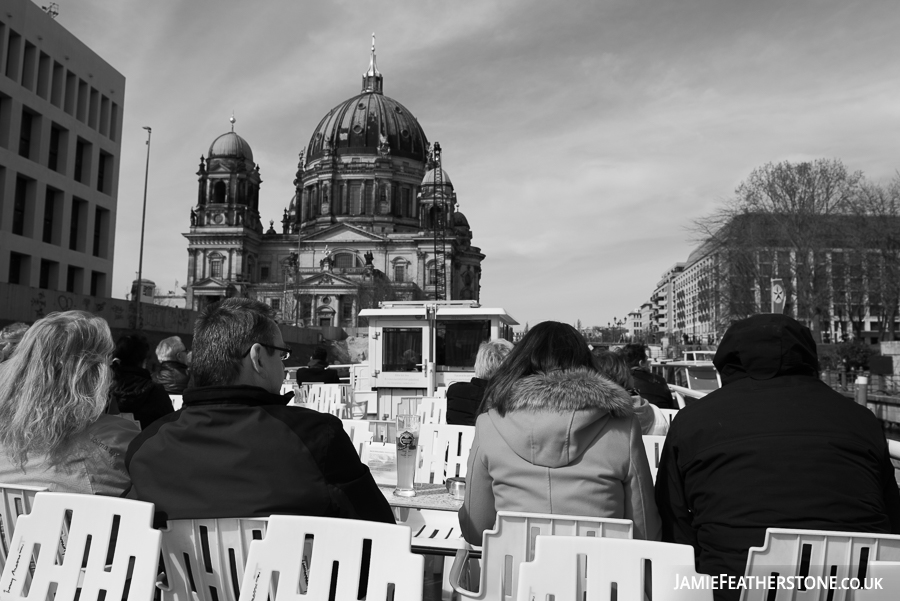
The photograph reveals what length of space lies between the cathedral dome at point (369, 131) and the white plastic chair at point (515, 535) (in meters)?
88.3

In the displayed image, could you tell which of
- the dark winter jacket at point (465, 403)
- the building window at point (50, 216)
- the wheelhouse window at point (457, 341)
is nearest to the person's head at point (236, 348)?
the dark winter jacket at point (465, 403)

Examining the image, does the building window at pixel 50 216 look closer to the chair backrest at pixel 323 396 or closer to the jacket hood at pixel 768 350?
the chair backrest at pixel 323 396

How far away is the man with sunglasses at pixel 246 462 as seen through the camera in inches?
95.5

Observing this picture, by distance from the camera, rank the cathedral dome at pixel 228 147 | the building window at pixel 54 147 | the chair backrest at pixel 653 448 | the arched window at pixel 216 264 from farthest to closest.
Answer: the arched window at pixel 216 264 < the cathedral dome at pixel 228 147 < the building window at pixel 54 147 < the chair backrest at pixel 653 448

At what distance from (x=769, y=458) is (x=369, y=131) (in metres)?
91.2

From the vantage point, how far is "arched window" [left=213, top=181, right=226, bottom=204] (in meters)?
78.7

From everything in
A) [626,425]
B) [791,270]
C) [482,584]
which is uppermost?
[791,270]

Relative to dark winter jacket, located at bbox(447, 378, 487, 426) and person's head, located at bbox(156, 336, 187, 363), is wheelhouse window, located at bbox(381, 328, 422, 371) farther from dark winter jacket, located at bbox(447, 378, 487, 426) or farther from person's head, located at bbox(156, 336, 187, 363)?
dark winter jacket, located at bbox(447, 378, 487, 426)

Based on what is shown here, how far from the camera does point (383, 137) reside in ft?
294

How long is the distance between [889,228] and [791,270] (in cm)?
483

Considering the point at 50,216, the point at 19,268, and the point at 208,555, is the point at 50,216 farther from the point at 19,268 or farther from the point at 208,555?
the point at 208,555

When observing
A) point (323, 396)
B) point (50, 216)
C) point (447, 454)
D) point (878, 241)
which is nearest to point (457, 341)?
point (323, 396)

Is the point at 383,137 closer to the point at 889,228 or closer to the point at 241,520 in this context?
the point at 889,228

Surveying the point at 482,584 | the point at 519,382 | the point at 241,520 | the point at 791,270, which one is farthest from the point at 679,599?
the point at 791,270
